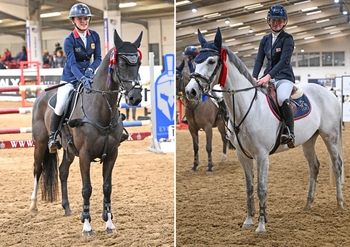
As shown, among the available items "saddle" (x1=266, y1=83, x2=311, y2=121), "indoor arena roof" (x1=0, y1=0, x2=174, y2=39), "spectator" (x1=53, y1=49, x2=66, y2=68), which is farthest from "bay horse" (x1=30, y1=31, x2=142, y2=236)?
"spectator" (x1=53, y1=49, x2=66, y2=68)

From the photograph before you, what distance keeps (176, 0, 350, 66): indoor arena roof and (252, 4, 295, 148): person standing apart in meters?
0.12

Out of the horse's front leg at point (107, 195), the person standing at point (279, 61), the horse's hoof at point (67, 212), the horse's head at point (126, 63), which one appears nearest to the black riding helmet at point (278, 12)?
the person standing at point (279, 61)

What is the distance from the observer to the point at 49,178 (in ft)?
9.46

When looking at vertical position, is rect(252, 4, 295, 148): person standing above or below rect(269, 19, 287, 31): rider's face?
below

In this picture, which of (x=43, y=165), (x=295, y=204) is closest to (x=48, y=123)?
(x=43, y=165)

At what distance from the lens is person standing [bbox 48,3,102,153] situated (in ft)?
7.66

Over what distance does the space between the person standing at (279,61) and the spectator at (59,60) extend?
6.05 metres

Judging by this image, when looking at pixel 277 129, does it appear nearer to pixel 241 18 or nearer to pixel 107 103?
pixel 241 18

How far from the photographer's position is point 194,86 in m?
1.92

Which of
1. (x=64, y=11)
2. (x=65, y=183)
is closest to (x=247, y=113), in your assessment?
(x=65, y=183)

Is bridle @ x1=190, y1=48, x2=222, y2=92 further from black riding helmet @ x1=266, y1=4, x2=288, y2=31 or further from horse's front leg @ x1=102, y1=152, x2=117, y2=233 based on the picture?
horse's front leg @ x1=102, y1=152, x2=117, y2=233

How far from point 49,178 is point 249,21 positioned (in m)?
1.56

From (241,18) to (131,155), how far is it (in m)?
2.87

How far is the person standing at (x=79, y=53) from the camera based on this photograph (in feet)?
7.66
